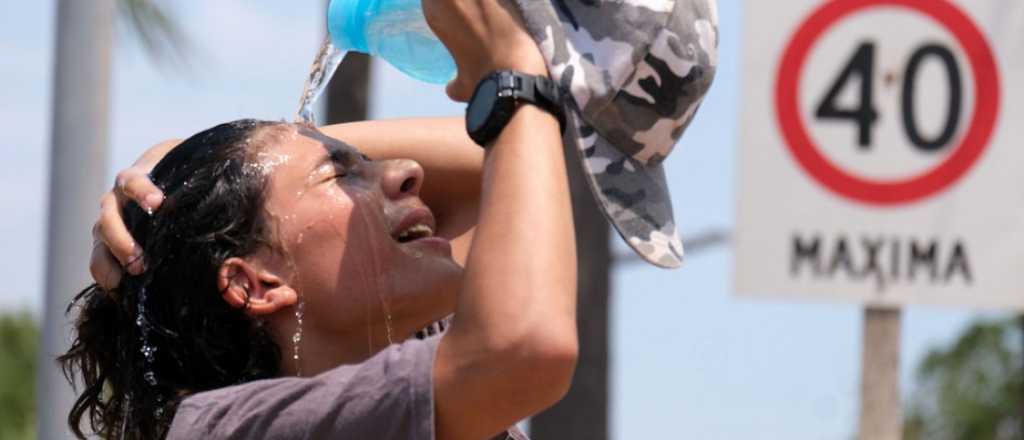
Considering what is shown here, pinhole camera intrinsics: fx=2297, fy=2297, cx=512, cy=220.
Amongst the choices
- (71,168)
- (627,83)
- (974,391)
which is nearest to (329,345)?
(627,83)

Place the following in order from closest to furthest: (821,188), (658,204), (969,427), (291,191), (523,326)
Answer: (523,326)
(658,204)
(291,191)
(821,188)
(969,427)

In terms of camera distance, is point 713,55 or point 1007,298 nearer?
point 713,55

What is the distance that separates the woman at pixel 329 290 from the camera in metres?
2.88

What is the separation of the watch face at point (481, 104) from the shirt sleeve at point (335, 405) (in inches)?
11.3

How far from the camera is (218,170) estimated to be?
3.38 meters

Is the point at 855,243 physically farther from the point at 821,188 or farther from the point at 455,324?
the point at 455,324

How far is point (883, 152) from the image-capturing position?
7.46 meters

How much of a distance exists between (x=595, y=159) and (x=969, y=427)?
19779 mm

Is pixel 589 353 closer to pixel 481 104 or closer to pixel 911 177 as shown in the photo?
pixel 911 177

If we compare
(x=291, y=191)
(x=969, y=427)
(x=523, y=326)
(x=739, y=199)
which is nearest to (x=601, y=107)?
(x=523, y=326)

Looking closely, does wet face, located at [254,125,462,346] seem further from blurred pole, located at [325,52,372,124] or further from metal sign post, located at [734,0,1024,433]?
blurred pole, located at [325,52,372,124]

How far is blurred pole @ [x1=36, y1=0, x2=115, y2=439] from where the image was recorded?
4270 mm

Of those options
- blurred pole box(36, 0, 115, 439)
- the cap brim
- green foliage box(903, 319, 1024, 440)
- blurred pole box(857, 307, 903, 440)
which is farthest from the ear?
green foliage box(903, 319, 1024, 440)

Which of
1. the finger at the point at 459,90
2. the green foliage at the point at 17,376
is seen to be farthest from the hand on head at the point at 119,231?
the green foliage at the point at 17,376
